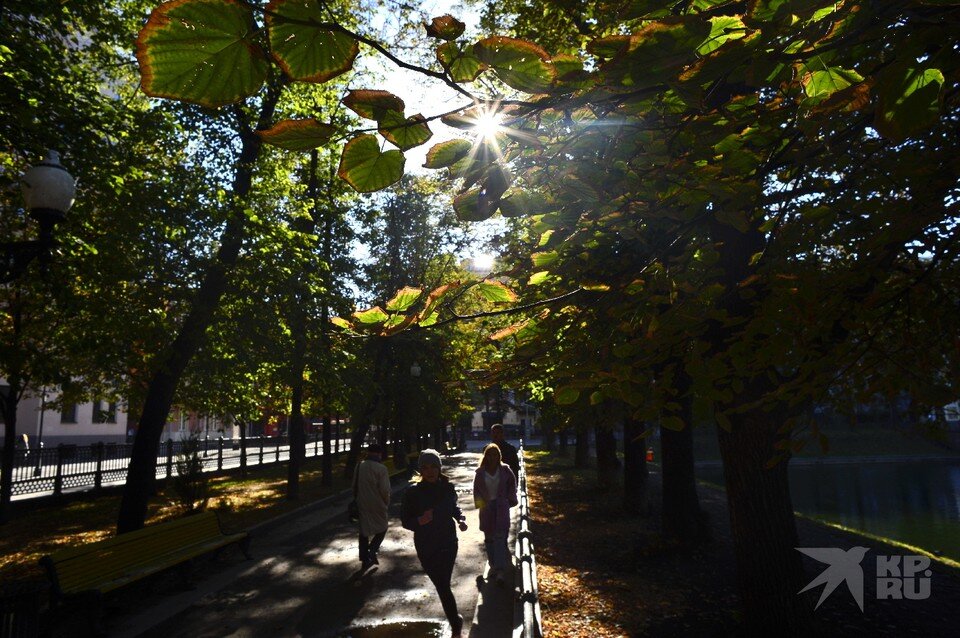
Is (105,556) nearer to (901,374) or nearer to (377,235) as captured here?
(901,374)

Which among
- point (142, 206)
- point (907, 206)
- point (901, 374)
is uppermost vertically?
point (142, 206)

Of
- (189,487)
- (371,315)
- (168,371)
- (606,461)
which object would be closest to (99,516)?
(189,487)

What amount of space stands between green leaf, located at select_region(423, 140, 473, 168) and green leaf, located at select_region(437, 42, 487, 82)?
0.34 metres

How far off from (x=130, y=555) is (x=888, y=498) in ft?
117

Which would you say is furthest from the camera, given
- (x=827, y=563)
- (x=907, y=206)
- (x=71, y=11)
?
(x=71, y=11)

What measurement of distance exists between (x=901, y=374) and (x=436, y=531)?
4.22 m

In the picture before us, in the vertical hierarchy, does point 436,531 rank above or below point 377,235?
below

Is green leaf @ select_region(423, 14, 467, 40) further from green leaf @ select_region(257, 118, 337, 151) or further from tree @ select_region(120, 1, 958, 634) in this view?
green leaf @ select_region(257, 118, 337, 151)

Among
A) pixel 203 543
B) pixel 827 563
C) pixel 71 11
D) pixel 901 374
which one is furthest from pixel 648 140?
pixel 71 11

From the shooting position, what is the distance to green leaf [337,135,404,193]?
56.7 inches

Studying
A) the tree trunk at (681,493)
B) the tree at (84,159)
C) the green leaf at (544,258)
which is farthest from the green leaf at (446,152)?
the tree trunk at (681,493)

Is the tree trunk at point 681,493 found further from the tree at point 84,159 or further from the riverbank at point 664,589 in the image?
the tree at point 84,159

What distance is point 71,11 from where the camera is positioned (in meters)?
10.1

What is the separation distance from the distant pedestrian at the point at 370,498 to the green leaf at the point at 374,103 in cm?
783
